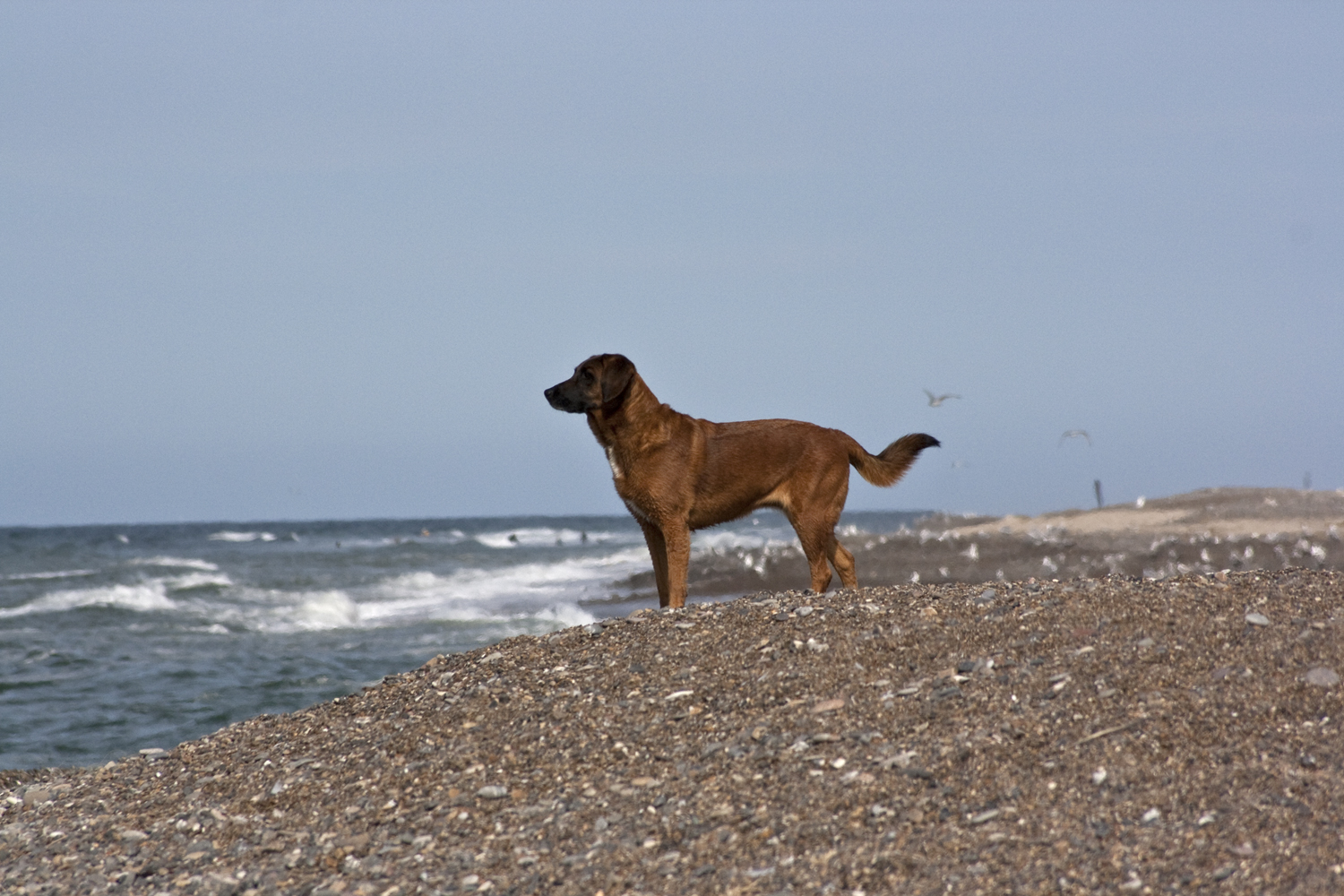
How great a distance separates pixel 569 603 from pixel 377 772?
16806 millimetres

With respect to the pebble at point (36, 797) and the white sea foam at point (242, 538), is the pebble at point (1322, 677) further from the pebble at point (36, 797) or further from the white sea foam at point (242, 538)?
the white sea foam at point (242, 538)

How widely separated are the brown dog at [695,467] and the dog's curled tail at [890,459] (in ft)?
0.12

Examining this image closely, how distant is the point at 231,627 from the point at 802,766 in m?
16.9

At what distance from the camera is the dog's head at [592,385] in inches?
332

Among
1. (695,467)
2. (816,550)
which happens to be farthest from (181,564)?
(816,550)

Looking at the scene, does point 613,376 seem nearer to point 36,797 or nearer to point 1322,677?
point 36,797

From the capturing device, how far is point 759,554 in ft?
84.4

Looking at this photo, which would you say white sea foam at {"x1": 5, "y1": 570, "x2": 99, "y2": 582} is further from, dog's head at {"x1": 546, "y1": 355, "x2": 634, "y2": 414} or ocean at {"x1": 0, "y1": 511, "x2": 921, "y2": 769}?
dog's head at {"x1": 546, "y1": 355, "x2": 634, "y2": 414}

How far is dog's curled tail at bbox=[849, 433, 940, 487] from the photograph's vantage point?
30.3ft

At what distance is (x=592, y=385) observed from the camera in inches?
333

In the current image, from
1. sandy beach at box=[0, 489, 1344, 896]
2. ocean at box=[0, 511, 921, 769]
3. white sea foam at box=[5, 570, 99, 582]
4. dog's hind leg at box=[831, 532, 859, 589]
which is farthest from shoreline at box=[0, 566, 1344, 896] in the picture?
white sea foam at box=[5, 570, 99, 582]

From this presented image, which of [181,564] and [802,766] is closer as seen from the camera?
[802,766]

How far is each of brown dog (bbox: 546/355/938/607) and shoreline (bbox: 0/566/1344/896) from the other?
1027mm

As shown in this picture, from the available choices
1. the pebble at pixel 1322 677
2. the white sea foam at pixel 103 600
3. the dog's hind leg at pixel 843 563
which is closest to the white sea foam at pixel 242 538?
→ the white sea foam at pixel 103 600
